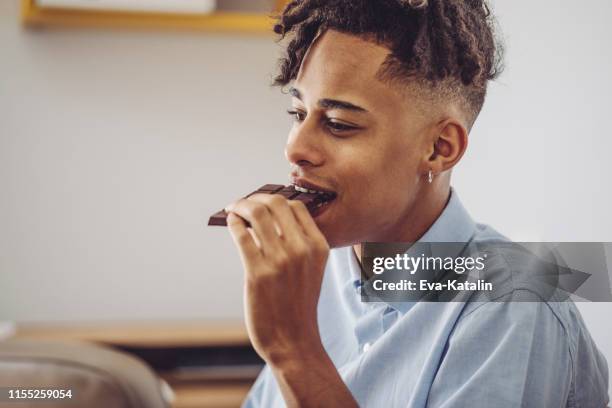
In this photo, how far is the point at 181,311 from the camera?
7.34 ft

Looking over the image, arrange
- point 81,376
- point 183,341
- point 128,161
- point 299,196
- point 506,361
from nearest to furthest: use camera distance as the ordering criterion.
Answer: point 81,376 < point 506,361 < point 299,196 < point 183,341 < point 128,161

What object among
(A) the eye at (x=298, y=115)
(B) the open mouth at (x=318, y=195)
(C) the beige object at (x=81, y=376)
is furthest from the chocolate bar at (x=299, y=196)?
(C) the beige object at (x=81, y=376)

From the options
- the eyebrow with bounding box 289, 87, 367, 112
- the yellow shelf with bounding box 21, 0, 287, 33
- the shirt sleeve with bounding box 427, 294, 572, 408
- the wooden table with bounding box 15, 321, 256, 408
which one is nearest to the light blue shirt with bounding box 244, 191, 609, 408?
the shirt sleeve with bounding box 427, 294, 572, 408

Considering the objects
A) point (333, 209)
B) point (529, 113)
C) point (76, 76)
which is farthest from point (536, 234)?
point (76, 76)

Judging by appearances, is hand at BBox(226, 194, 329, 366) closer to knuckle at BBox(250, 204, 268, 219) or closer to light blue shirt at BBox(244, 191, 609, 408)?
knuckle at BBox(250, 204, 268, 219)

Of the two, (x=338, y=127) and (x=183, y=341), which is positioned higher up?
(x=338, y=127)

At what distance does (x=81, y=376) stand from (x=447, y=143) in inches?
24.7

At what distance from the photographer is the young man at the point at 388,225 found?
0.74 m

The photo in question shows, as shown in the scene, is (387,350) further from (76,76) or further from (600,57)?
(76,76)

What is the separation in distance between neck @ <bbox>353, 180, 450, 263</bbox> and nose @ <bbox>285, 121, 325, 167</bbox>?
16 centimetres

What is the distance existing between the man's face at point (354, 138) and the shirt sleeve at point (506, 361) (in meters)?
0.22

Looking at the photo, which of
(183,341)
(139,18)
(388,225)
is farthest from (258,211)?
(139,18)

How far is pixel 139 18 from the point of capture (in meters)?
2.02

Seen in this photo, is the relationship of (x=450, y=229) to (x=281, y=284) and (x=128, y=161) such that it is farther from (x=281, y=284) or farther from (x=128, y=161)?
(x=128, y=161)
